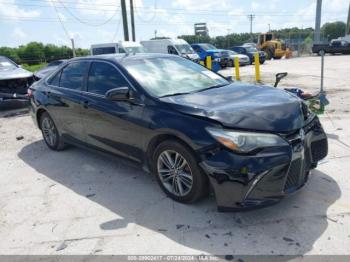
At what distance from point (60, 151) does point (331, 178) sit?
430cm

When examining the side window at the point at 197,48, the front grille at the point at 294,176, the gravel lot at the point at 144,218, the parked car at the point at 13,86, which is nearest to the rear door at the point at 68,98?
the gravel lot at the point at 144,218

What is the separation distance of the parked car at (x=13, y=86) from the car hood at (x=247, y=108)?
765 cm

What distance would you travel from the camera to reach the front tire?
138 inches

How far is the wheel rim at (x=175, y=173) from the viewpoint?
3.67 metres

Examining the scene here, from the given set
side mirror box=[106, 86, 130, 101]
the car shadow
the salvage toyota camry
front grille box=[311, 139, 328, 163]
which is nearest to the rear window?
the salvage toyota camry

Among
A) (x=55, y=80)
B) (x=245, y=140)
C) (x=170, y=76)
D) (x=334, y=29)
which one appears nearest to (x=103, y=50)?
(x=55, y=80)

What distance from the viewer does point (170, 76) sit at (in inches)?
177

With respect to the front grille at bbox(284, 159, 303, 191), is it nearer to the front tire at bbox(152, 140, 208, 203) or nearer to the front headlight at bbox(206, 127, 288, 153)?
the front headlight at bbox(206, 127, 288, 153)

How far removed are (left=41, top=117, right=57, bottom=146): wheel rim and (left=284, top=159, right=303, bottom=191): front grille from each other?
4064mm

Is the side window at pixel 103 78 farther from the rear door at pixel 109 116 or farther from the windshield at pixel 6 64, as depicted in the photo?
the windshield at pixel 6 64

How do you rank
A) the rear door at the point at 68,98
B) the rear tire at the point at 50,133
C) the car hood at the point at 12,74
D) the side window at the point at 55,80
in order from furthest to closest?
the car hood at the point at 12,74, the rear tire at the point at 50,133, the side window at the point at 55,80, the rear door at the point at 68,98

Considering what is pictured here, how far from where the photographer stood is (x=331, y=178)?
4242 mm

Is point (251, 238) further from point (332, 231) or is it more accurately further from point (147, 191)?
point (147, 191)

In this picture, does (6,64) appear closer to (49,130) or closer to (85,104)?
(49,130)
